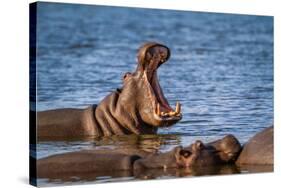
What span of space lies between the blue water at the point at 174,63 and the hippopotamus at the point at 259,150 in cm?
10

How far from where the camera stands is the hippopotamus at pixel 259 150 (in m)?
11.1

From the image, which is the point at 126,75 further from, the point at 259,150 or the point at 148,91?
the point at 259,150

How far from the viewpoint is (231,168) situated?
11.0 meters

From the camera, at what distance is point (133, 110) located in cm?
1071

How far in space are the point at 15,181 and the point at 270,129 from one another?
10.6ft

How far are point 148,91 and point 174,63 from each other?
1.60 feet

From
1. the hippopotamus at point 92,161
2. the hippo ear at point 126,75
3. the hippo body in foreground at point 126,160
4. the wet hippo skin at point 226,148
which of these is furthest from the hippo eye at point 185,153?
the hippo ear at point 126,75

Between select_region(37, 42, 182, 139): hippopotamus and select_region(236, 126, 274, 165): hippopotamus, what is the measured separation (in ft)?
2.99

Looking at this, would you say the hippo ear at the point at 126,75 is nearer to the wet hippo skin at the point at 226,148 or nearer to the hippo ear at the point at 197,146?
the hippo ear at the point at 197,146

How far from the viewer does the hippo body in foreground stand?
10141 millimetres

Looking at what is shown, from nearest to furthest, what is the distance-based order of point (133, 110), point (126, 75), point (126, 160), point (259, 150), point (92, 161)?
point (92, 161) < point (126, 160) < point (126, 75) < point (133, 110) < point (259, 150)

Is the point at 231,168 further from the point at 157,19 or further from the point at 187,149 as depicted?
the point at 157,19

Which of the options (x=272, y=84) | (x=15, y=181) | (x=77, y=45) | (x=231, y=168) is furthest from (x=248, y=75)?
(x=15, y=181)

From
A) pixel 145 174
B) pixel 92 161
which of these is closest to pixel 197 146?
pixel 145 174
